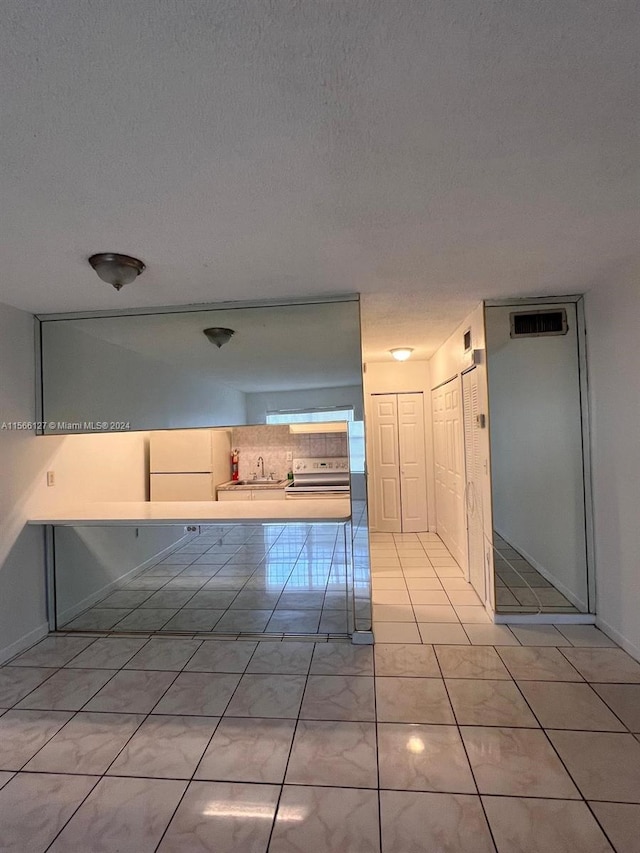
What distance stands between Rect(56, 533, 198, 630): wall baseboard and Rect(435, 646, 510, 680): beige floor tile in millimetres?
2747

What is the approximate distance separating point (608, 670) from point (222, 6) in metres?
3.33

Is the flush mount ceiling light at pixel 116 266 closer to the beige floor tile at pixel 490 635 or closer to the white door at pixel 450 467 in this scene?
the white door at pixel 450 467

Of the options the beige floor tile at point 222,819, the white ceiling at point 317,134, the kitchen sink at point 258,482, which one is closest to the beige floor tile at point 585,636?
the beige floor tile at point 222,819

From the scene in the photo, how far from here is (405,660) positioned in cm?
267

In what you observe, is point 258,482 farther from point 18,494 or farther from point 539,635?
point 539,635

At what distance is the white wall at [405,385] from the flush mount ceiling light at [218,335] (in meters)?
2.93

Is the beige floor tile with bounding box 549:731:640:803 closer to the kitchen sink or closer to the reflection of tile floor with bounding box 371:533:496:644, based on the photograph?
the reflection of tile floor with bounding box 371:533:496:644

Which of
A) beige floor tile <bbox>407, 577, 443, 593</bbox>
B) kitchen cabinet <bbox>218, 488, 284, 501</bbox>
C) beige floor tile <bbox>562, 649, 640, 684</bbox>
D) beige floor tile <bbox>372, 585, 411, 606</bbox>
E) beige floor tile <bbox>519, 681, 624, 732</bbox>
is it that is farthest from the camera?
kitchen cabinet <bbox>218, 488, 284, 501</bbox>

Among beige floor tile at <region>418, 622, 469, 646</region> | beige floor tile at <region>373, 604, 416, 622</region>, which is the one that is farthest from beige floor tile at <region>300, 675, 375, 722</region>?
beige floor tile at <region>373, 604, 416, 622</region>

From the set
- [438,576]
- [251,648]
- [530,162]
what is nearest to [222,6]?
[530,162]

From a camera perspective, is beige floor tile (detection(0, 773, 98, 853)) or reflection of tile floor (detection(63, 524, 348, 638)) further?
reflection of tile floor (detection(63, 524, 348, 638))

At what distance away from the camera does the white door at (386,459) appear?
5742 mm

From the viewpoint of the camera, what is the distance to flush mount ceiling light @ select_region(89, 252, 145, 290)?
7.00 ft

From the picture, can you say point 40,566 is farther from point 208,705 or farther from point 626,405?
point 626,405
